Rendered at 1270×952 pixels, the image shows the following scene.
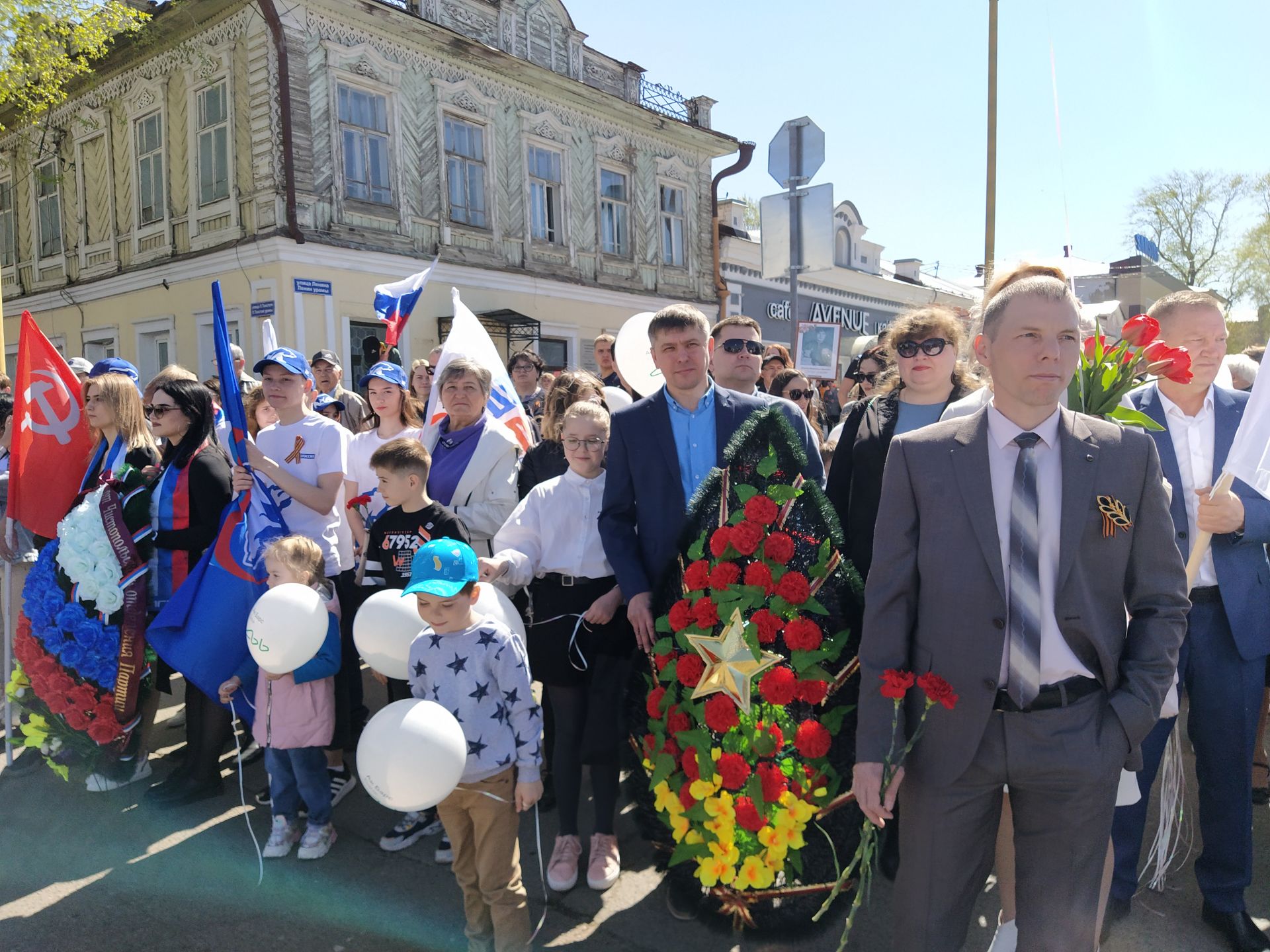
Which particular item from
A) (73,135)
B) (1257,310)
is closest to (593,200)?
(73,135)

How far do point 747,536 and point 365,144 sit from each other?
13.4 metres

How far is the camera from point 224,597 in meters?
3.87

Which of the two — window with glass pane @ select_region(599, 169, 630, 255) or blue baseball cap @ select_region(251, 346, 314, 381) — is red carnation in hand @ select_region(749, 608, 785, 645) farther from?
window with glass pane @ select_region(599, 169, 630, 255)

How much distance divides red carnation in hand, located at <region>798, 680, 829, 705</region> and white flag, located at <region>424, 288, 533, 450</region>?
2.27m

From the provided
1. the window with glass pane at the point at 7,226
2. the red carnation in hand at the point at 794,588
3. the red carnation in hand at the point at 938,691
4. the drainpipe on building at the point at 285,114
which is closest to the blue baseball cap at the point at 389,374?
the red carnation in hand at the point at 794,588

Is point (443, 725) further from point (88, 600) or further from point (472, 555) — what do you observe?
point (88, 600)

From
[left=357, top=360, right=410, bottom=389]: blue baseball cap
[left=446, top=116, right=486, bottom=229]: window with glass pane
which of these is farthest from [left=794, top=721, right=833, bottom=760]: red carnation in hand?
[left=446, top=116, right=486, bottom=229]: window with glass pane

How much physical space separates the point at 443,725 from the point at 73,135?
18716mm

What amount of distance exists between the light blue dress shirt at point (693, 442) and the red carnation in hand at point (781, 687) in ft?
2.92

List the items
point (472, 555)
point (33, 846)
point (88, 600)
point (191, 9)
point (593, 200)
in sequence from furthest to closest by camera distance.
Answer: point (593, 200), point (191, 9), point (88, 600), point (33, 846), point (472, 555)

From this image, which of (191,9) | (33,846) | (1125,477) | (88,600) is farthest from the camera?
(191,9)

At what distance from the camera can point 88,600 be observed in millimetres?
4137

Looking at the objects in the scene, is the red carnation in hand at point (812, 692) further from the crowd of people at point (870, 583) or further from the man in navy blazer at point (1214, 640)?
the man in navy blazer at point (1214, 640)

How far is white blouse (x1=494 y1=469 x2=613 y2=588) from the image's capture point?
3418mm
